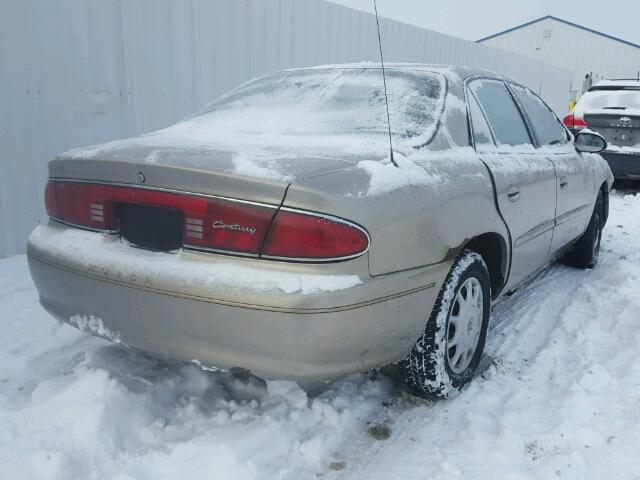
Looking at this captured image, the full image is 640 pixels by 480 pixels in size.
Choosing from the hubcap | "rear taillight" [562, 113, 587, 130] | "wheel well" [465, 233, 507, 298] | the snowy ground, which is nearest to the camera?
the snowy ground

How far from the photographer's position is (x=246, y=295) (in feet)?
6.07

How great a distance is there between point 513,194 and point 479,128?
0.37 metres

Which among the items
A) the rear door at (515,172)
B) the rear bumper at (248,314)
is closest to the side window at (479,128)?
the rear door at (515,172)

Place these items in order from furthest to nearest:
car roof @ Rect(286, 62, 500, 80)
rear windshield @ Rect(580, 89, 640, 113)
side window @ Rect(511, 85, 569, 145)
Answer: rear windshield @ Rect(580, 89, 640, 113) < side window @ Rect(511, 85, 569, 145) < car roof @ Rect(286, 62, 500, 80)

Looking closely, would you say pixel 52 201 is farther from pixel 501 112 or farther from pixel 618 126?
pixel 618 126

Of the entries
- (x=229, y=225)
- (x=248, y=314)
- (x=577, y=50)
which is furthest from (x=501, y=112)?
(x=577, y=50)

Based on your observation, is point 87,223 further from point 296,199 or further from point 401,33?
point 401,33

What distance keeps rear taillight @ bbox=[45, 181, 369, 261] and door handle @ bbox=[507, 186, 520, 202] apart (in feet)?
3.98

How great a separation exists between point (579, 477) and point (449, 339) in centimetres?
72

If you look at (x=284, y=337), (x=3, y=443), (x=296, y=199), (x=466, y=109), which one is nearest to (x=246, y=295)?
(x=284, y=337)

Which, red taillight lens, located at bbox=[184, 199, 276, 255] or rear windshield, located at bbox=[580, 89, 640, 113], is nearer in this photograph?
red taillight lens, located at bbox=[184, 199, 276, 255]

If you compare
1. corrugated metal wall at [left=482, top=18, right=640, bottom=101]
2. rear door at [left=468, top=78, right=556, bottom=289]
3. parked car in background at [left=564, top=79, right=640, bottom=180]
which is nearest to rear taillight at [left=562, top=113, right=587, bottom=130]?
parked car in background at [left=564, top=79, right=640, bottom=180]

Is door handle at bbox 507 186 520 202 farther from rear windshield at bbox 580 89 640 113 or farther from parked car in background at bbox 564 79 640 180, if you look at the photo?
rear windshield at bbox 580 89 640 113

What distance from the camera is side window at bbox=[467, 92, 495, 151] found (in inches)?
109
